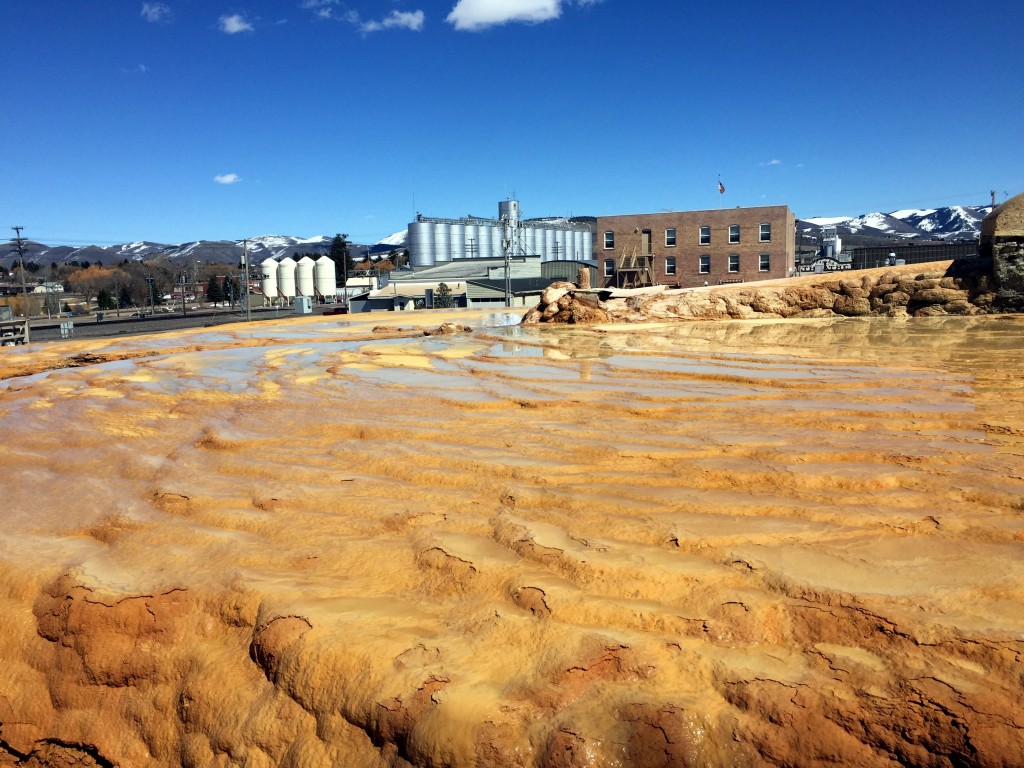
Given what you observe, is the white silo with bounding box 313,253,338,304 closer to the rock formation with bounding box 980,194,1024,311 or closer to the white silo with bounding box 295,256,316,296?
the white silo with bounding box 295,256,316,296

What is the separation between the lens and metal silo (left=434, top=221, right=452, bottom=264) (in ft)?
256

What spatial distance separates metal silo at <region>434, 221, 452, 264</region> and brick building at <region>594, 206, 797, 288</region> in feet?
98.8

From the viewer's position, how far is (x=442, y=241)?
78625 mm

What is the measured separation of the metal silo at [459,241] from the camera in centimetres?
7981

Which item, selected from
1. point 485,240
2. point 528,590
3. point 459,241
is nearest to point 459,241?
point 459,241

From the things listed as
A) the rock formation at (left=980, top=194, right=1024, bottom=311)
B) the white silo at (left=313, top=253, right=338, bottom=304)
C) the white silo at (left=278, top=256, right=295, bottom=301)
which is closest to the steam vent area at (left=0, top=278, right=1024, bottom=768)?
the rock formation at (left=980, top=194, right=1024, bottom=311)

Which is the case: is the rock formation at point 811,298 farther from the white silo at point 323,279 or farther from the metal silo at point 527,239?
the white silo at point 323,279

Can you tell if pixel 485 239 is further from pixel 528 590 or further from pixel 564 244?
pixel 528 590

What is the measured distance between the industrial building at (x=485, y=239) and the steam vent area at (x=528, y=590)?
67.6 meters

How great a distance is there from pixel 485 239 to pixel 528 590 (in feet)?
269

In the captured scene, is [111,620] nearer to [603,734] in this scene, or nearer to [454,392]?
[603,734]

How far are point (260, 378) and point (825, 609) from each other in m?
9.55

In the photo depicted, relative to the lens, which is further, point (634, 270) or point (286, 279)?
point (286, 279)

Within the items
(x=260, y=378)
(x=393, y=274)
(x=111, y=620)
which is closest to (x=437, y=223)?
(x=393, y=274)
